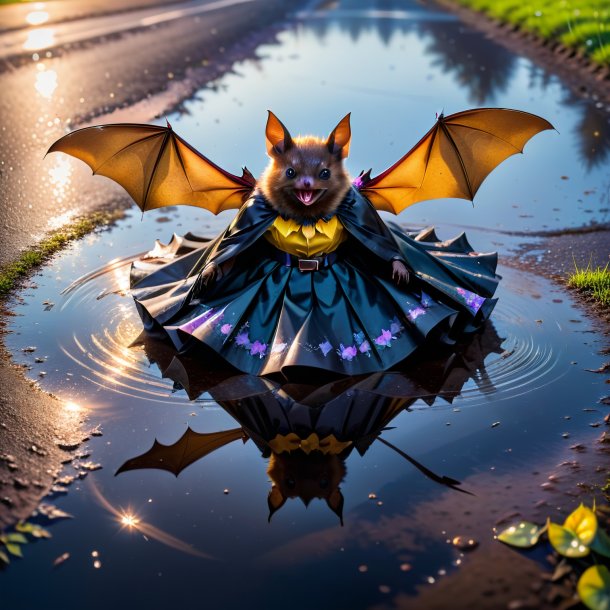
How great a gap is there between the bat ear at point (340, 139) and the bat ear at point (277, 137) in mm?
234

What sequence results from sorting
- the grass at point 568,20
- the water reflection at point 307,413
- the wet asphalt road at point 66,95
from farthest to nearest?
the grass at point 568,20, the wet asphalt road at point 66,95, the water reflection at point 307,413

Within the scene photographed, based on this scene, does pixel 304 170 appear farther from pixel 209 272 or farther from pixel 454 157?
pixel 454 157

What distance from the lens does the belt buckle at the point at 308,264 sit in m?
5.48

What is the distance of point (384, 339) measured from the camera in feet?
17.6

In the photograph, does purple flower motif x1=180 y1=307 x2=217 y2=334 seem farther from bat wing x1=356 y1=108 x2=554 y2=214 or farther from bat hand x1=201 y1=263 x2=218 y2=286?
bat wing x1=356 y1=108 x2=554 y2=214

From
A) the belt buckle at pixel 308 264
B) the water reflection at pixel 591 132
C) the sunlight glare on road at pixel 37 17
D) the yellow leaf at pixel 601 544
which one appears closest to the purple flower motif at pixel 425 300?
the belt buckle at pixel 308 264

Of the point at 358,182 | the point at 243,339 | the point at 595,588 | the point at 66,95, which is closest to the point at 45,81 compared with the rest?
the point at 66,95

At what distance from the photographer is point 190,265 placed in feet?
20.1

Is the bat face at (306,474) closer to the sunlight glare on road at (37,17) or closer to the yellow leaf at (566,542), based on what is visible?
the yellow leaf at (566,542)

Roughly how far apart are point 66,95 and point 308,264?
761 cm

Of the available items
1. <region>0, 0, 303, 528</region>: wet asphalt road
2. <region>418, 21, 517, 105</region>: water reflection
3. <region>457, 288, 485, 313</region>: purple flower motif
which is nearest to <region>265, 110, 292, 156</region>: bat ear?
<region>457, 288, 485, 313</region>: purple flower motif

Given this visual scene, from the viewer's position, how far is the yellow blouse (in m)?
5.41

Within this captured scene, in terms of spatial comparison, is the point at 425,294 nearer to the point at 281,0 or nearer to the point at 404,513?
the point at 404,513

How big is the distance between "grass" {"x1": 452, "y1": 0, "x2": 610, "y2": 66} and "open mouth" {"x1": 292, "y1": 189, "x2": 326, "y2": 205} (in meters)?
10.0
